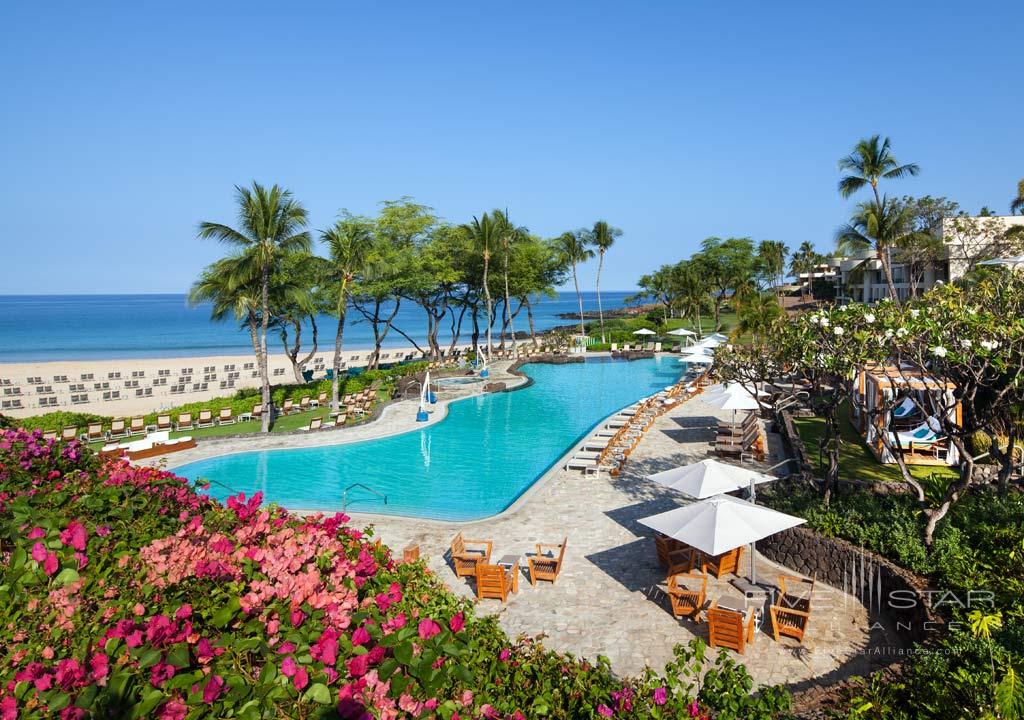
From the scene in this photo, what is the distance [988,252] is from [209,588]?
164ft

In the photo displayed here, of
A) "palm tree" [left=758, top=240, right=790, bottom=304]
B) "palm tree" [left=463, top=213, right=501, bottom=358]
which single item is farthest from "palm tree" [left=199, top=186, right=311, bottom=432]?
"palm tree" [left=758, top=240, right=790, bottom=304]

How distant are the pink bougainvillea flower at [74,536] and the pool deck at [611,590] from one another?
406 centimetres

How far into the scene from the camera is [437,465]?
67.3 ft

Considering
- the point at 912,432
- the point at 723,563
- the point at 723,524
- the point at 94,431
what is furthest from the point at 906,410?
the point at 94,431

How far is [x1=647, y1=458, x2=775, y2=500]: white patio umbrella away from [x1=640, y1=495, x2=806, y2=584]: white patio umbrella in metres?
1.43

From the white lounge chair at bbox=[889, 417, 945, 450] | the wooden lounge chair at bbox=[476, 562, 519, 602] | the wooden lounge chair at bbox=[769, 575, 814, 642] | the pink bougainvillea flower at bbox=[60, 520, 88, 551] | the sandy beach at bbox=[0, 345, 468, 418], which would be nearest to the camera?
the pink bougainvillea flower at bbox=[60, 520, 88, 551]

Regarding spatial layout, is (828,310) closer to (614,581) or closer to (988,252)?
(614,581)

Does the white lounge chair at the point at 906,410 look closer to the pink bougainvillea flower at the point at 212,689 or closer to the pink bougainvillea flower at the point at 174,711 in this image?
the pink bougainvillea flower at the point at 212,689

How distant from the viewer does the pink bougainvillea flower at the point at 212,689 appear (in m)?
2.73

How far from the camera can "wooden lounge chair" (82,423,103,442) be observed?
2227cm

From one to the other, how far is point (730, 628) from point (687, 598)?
3.69 feet

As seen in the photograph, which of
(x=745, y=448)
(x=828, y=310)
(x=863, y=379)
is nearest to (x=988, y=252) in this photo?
(x=863, y=379)

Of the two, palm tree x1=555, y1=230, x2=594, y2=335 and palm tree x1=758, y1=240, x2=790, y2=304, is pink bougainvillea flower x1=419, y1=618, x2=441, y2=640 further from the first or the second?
palm tree x1=758, y1=240, x2=790, y2=304

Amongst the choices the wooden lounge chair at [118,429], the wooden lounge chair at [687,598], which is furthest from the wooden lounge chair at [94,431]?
the wooden lounge chair at [687,598]
